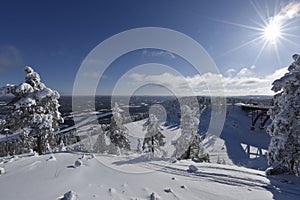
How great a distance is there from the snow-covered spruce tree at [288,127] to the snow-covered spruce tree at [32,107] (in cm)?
1647

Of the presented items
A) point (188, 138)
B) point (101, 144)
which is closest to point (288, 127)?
point (188, 138)

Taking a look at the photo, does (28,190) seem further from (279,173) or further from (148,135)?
(148,135)

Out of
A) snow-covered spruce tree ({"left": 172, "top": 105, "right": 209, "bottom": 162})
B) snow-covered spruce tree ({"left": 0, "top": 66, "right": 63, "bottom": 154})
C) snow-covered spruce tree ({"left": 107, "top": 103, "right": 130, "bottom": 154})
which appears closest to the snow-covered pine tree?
snow-covered spruce tree ({"left": 107, "top": 103, "right": 130, "bottom": 154})

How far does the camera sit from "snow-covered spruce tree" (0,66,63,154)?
15.4m

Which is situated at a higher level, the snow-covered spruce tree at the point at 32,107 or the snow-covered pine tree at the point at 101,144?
the snow-covered spruce tree at the point at 32,107

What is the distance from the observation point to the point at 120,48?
1605cm

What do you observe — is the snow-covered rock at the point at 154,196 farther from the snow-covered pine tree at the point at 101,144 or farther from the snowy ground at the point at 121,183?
the snow-covered pine tree at the point at 101,144

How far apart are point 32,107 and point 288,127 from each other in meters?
18.7

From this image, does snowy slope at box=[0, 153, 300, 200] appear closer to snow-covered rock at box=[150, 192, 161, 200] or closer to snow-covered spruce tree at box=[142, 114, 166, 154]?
snow-covered rock at box=[150, 192, 161, 200]

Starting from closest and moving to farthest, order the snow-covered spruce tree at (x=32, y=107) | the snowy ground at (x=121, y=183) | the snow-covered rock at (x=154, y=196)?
the snow-covered rock at (x=154, y=196) → the snowy ground at (x=121, y=183) → the snow-covered spruce tree at (x=32, y=107)

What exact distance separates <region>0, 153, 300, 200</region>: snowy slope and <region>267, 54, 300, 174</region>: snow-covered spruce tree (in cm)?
403

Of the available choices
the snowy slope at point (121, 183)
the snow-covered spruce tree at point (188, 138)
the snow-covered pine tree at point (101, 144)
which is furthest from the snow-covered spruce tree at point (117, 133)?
the snowy slope at point (121, 183)

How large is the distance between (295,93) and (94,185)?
11629 millimetres

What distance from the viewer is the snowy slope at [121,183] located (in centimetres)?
519
